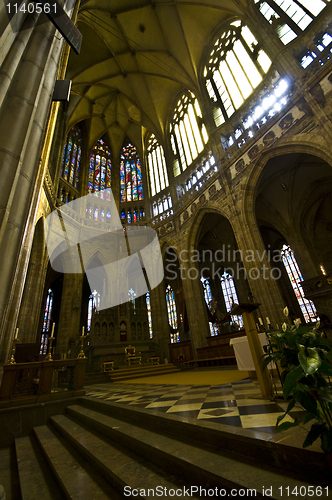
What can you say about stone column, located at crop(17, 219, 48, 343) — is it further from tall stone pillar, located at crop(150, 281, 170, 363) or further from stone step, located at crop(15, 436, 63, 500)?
stone step, located at crop(15, 436, 63, 500)

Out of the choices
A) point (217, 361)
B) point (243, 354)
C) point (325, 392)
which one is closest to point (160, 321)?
point (217, 361)

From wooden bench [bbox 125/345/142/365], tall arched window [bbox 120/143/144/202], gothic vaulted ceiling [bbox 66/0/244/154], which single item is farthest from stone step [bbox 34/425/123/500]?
tall arched window [bbox 120/143/144/202]

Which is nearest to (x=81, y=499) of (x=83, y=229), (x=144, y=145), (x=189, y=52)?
(x=83, y=229)

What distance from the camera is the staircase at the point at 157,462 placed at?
4.26 feet

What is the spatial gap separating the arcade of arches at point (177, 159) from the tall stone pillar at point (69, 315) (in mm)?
68

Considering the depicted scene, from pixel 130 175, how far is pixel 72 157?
5.20 metres

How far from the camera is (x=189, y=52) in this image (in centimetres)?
1484

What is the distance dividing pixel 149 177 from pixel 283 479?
20650mm

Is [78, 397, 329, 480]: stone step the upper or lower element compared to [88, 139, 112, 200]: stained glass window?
lower

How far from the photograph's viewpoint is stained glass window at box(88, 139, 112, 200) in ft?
65.9

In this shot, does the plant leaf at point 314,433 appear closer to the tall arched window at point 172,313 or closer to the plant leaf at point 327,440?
the plant leaf at point 327,440

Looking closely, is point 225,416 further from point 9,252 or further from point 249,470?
→ point 9,252

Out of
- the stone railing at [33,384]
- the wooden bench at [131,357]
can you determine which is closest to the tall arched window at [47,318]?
the wooden bench at [131,357]

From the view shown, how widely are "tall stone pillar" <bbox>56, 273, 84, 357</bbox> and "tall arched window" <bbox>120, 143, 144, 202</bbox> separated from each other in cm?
887
